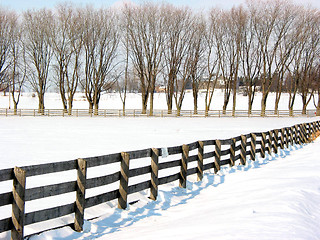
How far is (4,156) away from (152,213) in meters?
9.84

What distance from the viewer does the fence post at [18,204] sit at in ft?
16.0

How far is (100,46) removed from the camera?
189ft

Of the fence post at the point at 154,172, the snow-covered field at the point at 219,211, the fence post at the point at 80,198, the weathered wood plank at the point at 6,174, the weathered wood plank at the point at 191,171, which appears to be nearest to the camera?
the weathered wood plank at the point at 6,174

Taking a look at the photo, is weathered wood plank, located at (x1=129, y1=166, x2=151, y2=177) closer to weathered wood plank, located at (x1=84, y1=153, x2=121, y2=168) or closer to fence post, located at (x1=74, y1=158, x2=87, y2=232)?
weathered wood plank, located at (x1=84, y1=153, x2=121, y2=168)

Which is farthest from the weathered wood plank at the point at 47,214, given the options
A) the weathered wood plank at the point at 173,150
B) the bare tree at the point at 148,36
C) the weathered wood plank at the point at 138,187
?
the bare tree at the point at 148,36

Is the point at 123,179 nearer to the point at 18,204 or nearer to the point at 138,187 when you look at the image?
the point at 138,187

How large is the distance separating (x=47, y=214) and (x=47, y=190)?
369 millimetres

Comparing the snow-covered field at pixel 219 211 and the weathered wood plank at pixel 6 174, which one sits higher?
the weathered wood plank at pixel 6 174

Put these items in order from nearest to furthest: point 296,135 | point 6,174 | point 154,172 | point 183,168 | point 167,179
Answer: point 6,174 < point 154,172 < point 167,179 < point 183,168 < point 296,135

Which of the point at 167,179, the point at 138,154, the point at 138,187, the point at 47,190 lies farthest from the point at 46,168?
the point at 167,179

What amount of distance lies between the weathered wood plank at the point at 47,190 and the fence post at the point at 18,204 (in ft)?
0.62

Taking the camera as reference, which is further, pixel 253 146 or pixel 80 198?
pixel 253 146

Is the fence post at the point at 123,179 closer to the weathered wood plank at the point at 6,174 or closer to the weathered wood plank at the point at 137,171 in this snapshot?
the weathered wood plank at the point at 137,171

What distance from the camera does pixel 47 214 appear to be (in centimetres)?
539
